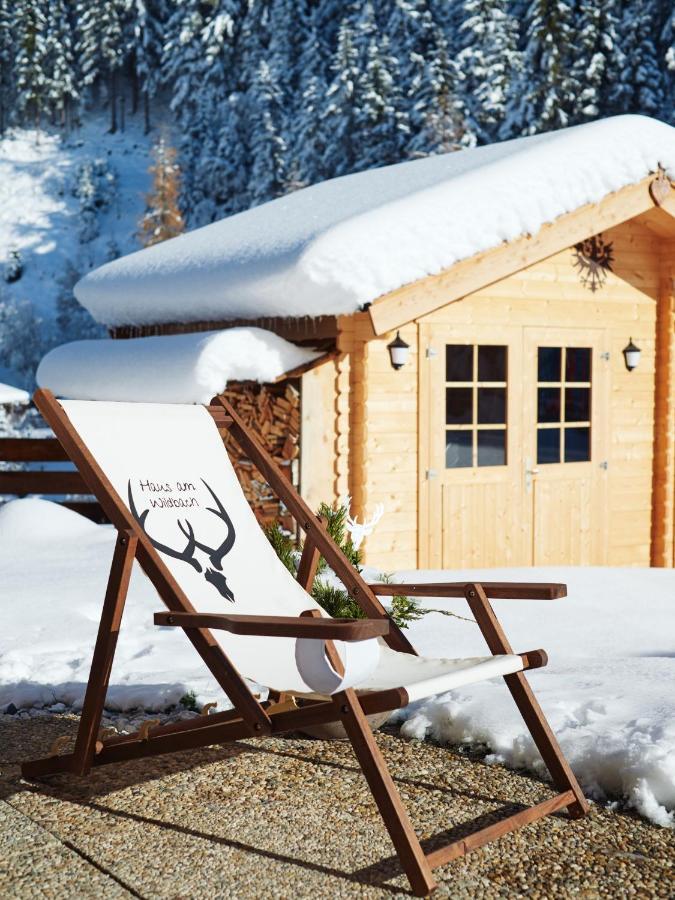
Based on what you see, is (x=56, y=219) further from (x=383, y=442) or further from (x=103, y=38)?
(x=383, y=442)

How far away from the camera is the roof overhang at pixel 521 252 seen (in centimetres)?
736

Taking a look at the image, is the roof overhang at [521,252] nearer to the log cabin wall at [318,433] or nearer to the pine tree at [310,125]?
the log cabin wall at [318,433]

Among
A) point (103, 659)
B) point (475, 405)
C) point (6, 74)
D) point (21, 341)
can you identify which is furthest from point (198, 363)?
point (6, 74)

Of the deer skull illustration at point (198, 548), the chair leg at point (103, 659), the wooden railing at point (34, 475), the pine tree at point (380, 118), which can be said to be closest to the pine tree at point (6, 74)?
the pine tree at point (380, 118)

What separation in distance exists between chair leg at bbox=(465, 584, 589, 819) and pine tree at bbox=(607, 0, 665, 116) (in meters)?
27.8

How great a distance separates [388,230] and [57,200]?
4331 centimetres

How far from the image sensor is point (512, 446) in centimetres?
845

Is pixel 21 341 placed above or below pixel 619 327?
above

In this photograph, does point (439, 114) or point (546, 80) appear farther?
point (439, 114)

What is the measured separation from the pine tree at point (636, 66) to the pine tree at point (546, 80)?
44.5 inches

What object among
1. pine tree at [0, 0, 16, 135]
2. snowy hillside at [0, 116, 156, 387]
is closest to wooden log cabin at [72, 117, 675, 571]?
snowy hillside at [0, 116, 156, 387]

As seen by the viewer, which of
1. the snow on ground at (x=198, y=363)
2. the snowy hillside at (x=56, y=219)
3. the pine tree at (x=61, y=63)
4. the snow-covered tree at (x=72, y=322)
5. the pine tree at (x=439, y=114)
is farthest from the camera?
the pine tree at (x=61, y=63)

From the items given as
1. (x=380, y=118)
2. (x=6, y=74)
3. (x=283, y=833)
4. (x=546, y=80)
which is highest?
(x=6, y=74)

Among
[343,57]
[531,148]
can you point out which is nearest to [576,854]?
[531,148]
